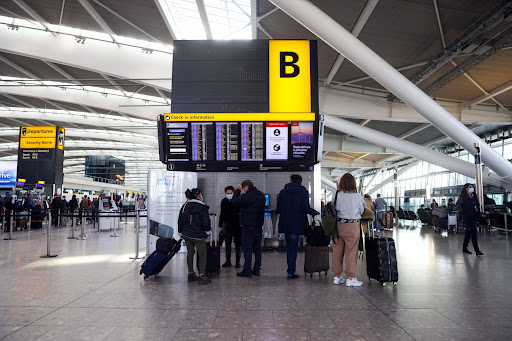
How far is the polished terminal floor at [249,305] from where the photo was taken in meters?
3.92

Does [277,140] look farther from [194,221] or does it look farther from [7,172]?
[7,172]

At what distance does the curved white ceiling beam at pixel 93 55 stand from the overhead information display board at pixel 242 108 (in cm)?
1034

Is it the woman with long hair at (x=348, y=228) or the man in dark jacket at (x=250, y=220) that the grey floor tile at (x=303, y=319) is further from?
the man in dark jacket at (x=250, y=220)

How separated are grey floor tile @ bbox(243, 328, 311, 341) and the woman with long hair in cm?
267

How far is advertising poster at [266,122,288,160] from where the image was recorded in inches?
269

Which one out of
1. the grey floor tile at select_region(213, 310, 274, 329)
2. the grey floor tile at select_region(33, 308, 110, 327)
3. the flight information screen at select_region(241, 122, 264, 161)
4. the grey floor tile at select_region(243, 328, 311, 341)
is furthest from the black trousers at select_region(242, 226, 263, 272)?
the grey floor tile at select_region(243, 328, 311, 341)

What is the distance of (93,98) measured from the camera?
23.0 meters

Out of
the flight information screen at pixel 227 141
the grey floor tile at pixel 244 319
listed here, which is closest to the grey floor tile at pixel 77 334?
the grey floor tile at pixel 244 319

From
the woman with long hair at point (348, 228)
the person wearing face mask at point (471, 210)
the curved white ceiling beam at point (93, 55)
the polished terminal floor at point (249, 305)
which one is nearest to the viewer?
the polished terminal floor at point (249, 305)

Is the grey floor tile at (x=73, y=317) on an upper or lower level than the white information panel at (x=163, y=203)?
lower

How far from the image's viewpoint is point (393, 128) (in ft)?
89.8

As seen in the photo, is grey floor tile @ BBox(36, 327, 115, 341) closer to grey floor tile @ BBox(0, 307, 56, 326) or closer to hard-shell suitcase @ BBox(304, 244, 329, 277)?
grey floor tile @ BBox(0, 307, 56, 326)

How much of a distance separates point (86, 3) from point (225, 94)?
27.2 ft

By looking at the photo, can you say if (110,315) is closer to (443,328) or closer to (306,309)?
(306,309)
